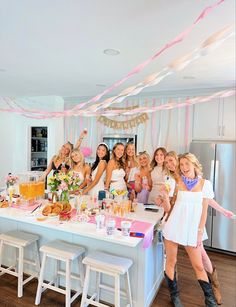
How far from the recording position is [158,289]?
2539mm

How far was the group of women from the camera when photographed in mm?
2139

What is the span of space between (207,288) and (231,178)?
1697 mm

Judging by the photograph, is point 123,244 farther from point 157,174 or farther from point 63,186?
point 157,174

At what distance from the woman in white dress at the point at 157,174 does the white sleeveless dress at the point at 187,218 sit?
77 cm

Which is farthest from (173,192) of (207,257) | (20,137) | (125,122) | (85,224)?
(20,137)

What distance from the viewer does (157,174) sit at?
2971 millimetres

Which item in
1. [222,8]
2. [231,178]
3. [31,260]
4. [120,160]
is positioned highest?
[222,8]

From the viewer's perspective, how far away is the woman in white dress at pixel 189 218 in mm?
2129

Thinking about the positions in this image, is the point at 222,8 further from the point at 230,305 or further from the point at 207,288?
the point at 230,305

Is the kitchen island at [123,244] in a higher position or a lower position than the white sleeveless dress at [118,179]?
lower

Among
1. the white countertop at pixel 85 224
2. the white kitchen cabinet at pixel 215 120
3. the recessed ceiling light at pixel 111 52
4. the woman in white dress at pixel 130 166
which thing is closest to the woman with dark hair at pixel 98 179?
the woman in white dress at pixel 130 166

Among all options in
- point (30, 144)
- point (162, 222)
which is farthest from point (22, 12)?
point (30, 144)

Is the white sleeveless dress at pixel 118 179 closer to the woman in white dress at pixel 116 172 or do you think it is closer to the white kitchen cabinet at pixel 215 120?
the woman in white dress at pixel 116 172

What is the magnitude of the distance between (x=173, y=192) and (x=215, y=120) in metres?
1.87
